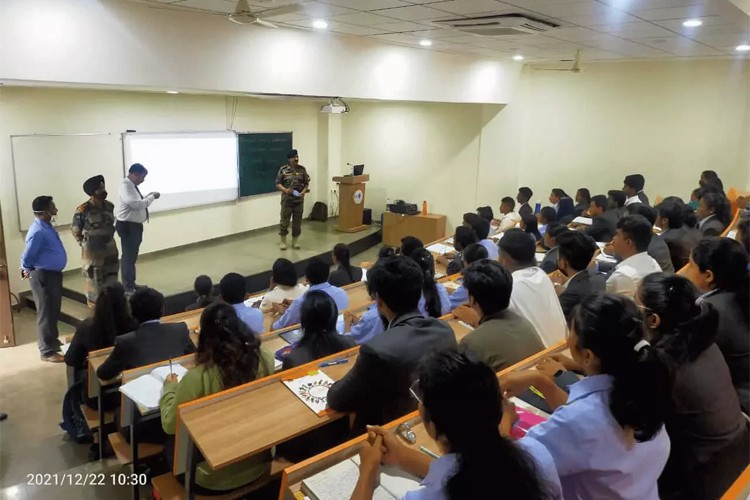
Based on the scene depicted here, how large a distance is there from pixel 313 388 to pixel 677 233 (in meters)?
3.77

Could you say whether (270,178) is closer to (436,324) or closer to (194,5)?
(194,5)

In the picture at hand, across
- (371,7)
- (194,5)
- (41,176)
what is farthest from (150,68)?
Result: (41,176)

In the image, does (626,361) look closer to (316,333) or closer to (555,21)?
(316,333)

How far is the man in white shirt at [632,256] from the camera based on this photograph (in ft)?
10.9

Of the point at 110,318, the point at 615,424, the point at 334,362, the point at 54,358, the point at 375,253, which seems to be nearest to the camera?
the point at 615,424

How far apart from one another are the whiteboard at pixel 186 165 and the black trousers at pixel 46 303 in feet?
7.70

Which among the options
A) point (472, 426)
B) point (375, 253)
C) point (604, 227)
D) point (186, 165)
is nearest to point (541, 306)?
point (472, 426)

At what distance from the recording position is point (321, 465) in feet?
5.41

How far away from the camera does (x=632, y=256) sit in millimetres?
3426

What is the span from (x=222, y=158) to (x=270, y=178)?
103cm

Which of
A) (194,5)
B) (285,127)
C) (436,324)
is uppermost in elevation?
(194,5)

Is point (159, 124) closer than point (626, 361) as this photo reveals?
No

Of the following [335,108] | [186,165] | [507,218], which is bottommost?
[507,218]

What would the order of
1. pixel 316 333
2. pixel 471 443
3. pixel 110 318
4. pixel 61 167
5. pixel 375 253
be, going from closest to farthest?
pixel 471 443, pixel 316 333, pixel 110 318, pixel 61 167, pixel 375 253
